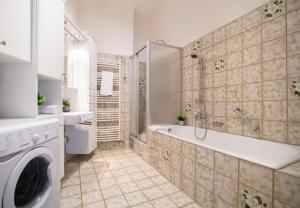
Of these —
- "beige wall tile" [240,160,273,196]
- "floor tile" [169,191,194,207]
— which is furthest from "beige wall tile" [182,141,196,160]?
"beige wall tile" [240,160,273,196]

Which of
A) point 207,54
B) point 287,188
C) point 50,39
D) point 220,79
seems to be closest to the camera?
point 287,188

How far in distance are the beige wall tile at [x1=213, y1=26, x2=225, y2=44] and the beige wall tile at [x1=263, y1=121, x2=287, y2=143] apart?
1.14 meters

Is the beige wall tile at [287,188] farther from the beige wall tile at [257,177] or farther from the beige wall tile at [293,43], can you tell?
the beige wall tile at [293,43]

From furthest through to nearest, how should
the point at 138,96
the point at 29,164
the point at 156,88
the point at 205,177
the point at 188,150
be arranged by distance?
the point at 156,88 < the point at 138,96 < the point at 188,150 < the point at 205,177 < the point at 29,164

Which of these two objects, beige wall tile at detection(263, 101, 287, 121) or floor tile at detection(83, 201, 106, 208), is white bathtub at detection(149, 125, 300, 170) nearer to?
beige wall tile at detection(263, 101, 287, 121)

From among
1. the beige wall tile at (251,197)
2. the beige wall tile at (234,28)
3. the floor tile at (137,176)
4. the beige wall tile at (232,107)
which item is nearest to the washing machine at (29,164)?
the floor tile at (137,176)

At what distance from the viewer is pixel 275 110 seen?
4.85ft

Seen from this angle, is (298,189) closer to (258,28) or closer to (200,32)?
(258,28)

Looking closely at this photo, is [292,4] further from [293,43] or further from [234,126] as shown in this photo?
[234,126]

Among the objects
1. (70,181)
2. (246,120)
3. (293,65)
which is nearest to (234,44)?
(293,65)

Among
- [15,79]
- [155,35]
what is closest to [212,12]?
[155,35]

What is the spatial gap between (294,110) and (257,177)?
816 millimetres

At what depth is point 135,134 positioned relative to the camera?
9.81 feet

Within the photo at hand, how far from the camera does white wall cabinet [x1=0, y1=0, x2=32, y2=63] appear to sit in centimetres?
97
